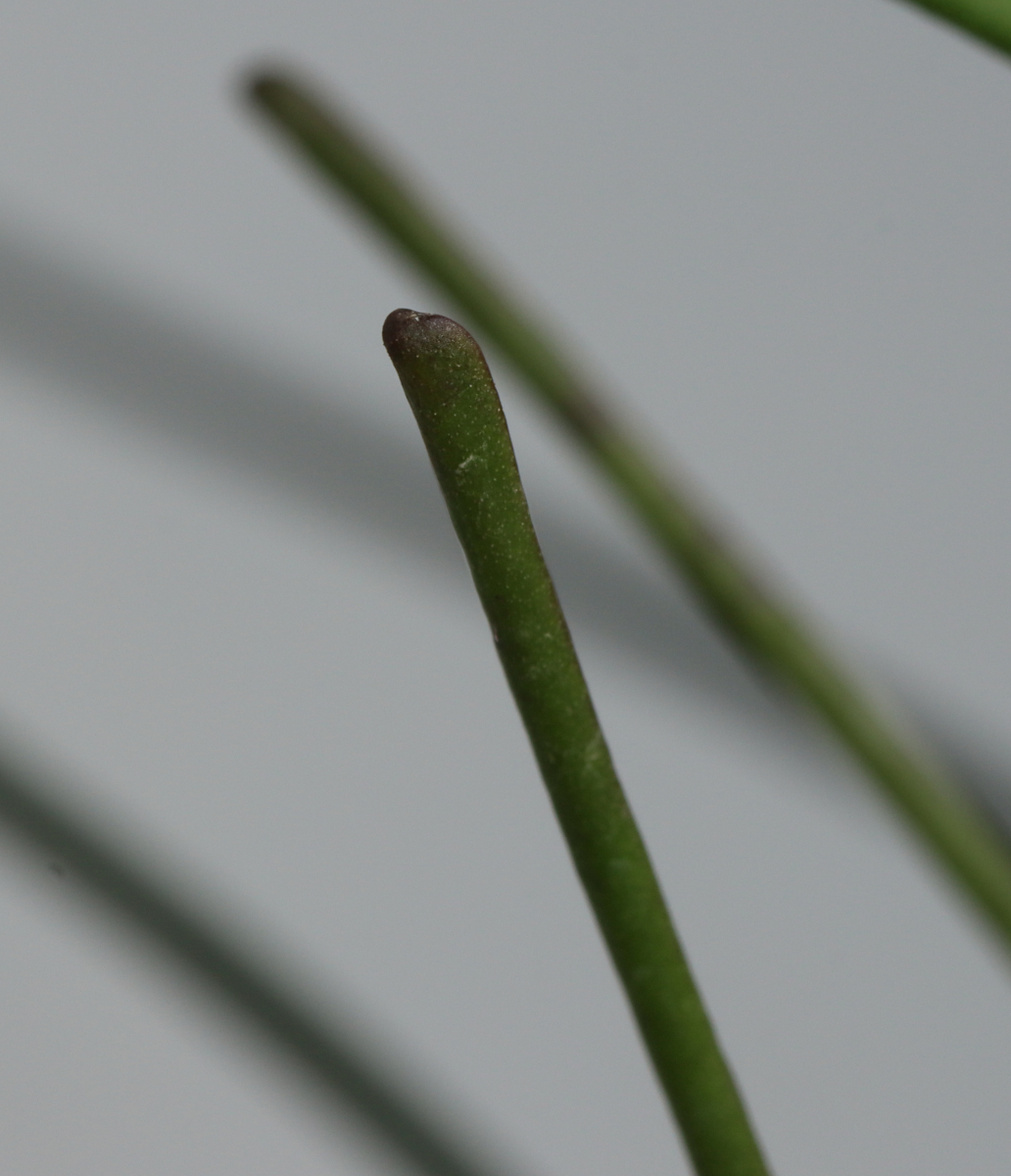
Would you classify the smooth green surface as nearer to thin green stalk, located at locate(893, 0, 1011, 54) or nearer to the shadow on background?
thin green stalk, located at locate(893, 0, 1011, 54)

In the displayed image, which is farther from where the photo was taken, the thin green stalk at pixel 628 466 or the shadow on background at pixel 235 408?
the shadow on background at pixel 235 408

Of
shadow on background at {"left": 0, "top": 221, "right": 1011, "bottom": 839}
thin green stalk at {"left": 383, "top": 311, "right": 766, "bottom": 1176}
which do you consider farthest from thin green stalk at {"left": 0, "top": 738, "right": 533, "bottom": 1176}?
shadow on background at {"left": 0, "top": 221, "right": 1011, "bottom": 839}

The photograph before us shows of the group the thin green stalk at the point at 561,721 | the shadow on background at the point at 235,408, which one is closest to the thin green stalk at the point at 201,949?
the thin green stalk at the point at 561,721

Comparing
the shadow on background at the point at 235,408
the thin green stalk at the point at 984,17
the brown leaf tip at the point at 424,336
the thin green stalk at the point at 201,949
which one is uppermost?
the shadow on background at the point at 235,408

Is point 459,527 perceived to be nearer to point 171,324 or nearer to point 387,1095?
point 387,1095

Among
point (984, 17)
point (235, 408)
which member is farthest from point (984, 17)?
point (235, 408)

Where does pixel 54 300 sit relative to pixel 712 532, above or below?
above

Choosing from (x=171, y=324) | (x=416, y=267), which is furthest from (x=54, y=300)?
(x=416, y=267)

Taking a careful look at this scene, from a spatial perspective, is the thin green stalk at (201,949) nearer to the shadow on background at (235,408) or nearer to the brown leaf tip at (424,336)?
the brown leaf tip at (424,336)
